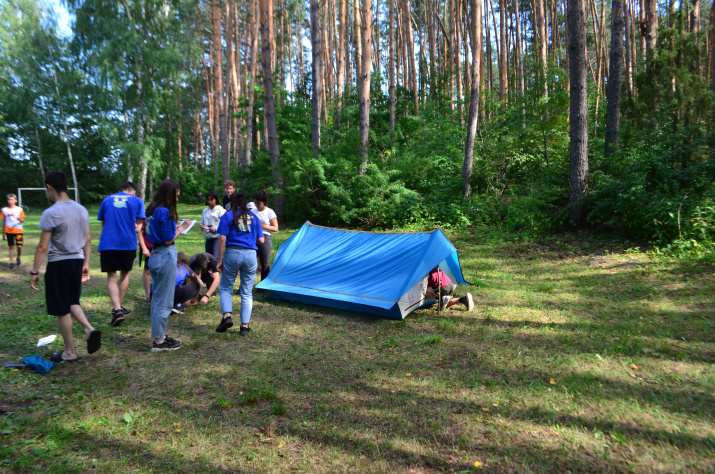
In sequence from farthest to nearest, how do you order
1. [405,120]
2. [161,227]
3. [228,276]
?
[405,120], [228,276], [161,227]

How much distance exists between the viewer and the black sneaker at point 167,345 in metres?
4.82

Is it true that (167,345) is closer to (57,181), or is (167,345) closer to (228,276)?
(228,276)

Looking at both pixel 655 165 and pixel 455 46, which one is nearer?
pixel 655 165

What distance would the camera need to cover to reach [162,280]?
4637mm

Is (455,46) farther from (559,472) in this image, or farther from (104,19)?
(559,472)

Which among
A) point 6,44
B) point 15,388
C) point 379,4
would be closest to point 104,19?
point 6,44

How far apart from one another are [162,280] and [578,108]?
32.0 ft

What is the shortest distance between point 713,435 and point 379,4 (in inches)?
1217

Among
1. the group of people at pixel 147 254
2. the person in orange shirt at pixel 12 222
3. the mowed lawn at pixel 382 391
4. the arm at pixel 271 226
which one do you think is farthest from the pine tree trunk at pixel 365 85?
the mowed lawn at pixel 382 391

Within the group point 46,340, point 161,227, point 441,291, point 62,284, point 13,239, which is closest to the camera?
point 62,284

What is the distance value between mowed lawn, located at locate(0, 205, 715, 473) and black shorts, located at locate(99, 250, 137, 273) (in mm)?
792

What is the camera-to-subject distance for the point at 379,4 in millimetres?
28953

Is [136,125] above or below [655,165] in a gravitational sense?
above

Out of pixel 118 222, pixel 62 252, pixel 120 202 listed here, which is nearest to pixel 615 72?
pixel 120 202
